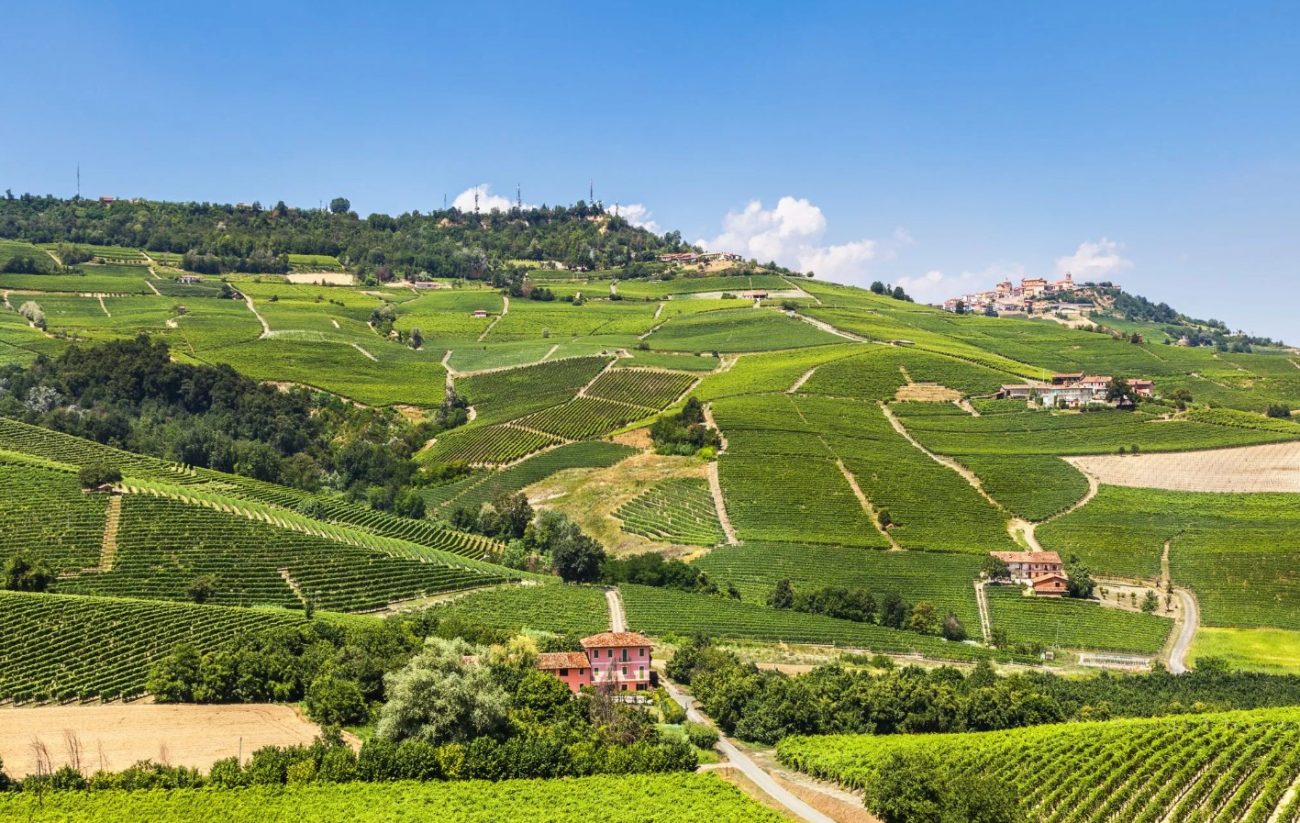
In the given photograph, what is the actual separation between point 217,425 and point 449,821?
83.9 m

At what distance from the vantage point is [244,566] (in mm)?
62781

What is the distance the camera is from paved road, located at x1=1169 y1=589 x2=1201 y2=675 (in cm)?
6400

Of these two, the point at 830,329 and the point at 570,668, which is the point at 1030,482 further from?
the point at 830,329

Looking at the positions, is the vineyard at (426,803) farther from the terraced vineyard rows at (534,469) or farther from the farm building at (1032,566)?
the terraced vineyard rows at (534,469)

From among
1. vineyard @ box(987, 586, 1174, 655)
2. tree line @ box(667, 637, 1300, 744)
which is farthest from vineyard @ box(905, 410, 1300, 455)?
tree line @ box(667, 637, 1300, 744)

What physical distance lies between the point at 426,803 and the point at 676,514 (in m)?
52.0

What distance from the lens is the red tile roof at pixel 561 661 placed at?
52.9 metres

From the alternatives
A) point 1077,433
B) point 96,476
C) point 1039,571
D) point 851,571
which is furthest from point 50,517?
point 1077,433

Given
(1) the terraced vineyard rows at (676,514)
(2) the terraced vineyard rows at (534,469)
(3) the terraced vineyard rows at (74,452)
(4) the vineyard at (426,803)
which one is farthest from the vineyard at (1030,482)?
(3) the terraced vineyard rows at (74,452)

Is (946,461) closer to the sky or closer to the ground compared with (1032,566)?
closer to the sky

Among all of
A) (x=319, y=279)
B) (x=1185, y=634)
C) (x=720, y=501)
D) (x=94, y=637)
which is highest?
(x=319, y=279)

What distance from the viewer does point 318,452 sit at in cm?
10875

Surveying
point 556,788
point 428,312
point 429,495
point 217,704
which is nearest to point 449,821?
point 556,788

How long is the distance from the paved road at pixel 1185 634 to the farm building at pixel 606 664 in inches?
1342
